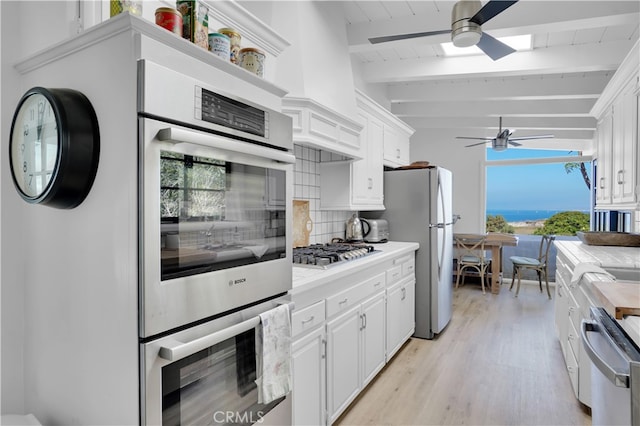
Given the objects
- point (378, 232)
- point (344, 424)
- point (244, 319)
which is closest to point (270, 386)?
point (244, 319)

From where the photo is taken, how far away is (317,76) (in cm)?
259

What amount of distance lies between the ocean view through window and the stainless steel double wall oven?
6.72m

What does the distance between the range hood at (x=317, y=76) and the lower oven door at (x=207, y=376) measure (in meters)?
1.32

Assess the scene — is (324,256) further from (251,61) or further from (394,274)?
(251,61)

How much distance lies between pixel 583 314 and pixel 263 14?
2639 mm

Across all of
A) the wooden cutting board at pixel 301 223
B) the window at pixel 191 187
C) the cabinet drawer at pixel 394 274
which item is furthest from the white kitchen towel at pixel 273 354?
the cabinet drawer at pixel 394 274

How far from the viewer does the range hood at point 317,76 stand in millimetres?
2408

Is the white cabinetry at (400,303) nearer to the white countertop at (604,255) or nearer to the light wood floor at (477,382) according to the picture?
the light wood floor at (477,382)

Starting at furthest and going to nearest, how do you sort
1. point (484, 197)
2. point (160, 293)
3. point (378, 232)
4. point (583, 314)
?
1. point (484, 197)
2. point (378, 232)
3. point (583, 314)
4. point (160, 293)

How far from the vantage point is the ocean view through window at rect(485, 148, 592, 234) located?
7012 mm

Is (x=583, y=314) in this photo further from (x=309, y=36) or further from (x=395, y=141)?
(x=395, y=141)

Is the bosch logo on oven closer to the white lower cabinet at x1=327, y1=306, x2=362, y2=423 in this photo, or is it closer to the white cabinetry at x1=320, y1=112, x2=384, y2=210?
the white lower cabinet at x1=327, y1=306, x2=362, y2=423

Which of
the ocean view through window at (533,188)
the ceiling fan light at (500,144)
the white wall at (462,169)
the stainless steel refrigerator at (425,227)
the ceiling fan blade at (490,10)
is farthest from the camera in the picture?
the white wall at (462,169)

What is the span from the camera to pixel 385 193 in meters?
4.10
